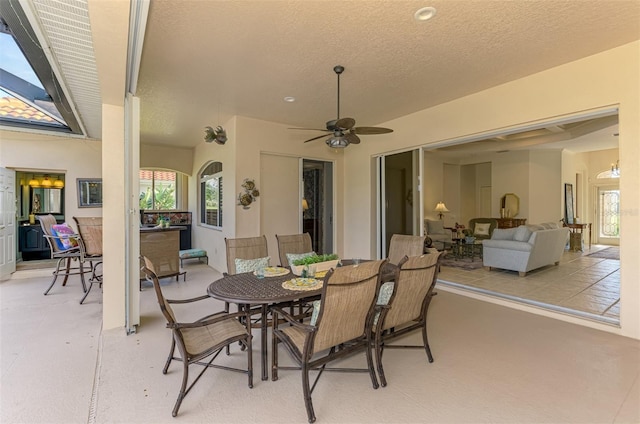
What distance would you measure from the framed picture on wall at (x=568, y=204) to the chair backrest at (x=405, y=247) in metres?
7.82

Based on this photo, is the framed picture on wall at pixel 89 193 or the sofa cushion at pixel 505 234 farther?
the framed picture on wall at pixel 89 193

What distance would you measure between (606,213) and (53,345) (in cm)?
1386

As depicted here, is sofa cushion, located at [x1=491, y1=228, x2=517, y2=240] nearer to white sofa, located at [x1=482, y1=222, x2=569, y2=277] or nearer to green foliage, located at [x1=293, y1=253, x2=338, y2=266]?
white sofa, located at [x1=482, y1=222, x2=569, y2=277]

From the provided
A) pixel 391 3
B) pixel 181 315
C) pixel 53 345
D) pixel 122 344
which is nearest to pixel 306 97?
pixel 391 3

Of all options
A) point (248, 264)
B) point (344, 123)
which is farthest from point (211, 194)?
point (344, 123)

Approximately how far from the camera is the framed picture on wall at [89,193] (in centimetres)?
660

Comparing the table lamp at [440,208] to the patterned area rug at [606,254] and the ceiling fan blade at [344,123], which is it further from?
the ceiling fan blade at [344,123]

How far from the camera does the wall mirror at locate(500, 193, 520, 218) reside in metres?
8.80

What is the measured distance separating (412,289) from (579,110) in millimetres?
2890

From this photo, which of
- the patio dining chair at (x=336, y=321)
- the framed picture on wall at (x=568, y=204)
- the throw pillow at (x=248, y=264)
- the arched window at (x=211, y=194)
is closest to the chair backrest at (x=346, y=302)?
the patio dining chair at (x=336, y=321)

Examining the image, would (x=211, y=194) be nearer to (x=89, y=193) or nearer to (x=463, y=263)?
(x=89, y=193)

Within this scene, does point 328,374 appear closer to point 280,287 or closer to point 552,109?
point 280,287

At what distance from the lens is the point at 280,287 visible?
2.40 metres

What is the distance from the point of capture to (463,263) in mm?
6848
